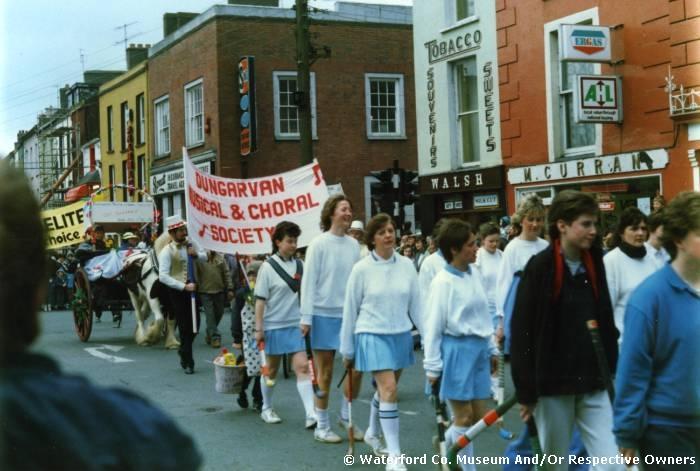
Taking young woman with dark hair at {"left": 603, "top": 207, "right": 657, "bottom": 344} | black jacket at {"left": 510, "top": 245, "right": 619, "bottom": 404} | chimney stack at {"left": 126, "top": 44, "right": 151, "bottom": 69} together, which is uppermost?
chimney stack at {"left": 126, "top": 44, "right": 151, "bottom": 69}

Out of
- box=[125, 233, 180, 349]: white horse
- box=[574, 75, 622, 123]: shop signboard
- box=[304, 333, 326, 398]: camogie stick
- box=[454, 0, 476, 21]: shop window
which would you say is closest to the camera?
box=[304, 333, 326, 398]: camogie stick

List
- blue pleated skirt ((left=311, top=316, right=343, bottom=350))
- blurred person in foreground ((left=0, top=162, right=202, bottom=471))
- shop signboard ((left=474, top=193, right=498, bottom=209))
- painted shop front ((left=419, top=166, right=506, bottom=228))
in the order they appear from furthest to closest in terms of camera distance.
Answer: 1. shop signboard ((left=474, top=193, right=498, bottom=209))
2. painted shop front ((left=419, top=166, right=506, bottom=228))
3. blue pleated skirt ((left=311, top=316, right=343, bottom=350))
4. blurred person in foreground ((left=0, top=162, right=202, bottom=471))

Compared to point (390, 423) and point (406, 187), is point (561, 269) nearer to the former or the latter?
point (390, 423)

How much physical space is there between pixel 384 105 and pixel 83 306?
18.3m

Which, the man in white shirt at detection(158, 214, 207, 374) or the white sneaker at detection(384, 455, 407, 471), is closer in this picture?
the white sneaker at detection(384, 455, 407, 471)

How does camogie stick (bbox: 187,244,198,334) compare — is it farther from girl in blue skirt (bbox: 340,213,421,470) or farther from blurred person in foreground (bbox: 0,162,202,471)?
blurred person in foreground (bbox: 0,162,202,471)

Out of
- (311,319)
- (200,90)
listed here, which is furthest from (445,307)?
(200,90)

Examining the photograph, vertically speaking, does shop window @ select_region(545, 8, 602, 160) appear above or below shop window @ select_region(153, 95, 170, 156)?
below

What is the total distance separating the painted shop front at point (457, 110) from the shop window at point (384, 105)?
31.3 ft

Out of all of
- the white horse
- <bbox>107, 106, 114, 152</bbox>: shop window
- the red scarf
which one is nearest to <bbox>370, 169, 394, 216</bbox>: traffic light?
the white horse

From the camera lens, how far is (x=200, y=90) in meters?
32.8

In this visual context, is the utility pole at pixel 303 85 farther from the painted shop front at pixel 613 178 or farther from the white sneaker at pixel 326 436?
the white sneaker at pixel 326 436

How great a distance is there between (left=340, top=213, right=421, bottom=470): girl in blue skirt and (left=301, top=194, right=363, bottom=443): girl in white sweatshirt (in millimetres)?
859

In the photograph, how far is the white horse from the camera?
1522cm
